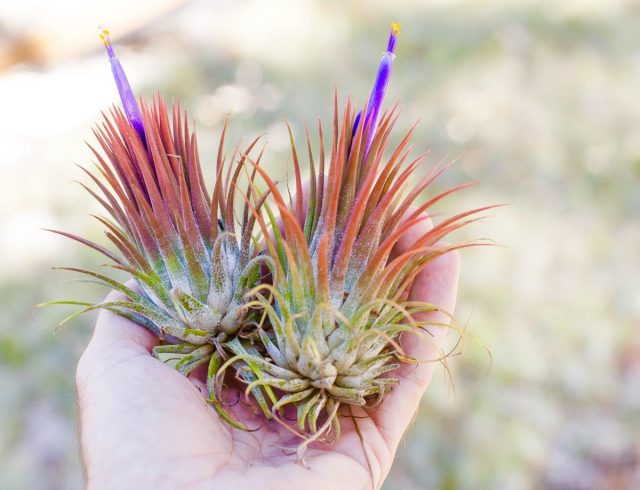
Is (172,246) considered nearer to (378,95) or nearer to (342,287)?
(342,287)

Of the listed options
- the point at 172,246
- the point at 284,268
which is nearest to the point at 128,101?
the point at 172,246

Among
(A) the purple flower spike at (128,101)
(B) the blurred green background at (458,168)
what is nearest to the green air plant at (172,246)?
(A) the purple flower spike at (128,101)

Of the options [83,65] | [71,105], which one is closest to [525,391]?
[71,105]

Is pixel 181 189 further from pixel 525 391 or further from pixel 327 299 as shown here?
pixel 525 391

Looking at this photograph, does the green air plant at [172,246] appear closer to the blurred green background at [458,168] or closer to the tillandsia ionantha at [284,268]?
the tillandsia ionantha at [284,268]

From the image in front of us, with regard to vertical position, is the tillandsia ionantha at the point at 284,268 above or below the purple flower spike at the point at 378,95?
below

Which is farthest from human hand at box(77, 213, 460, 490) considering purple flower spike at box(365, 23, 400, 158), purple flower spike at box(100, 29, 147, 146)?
purple flower spike at box(100, 29, 147, 146)

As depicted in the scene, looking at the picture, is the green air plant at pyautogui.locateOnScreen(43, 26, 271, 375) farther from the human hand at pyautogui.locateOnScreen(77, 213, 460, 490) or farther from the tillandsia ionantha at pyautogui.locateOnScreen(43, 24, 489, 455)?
the human hand at pyautogui.locateOnScreen(77, 213, 460, 490)
